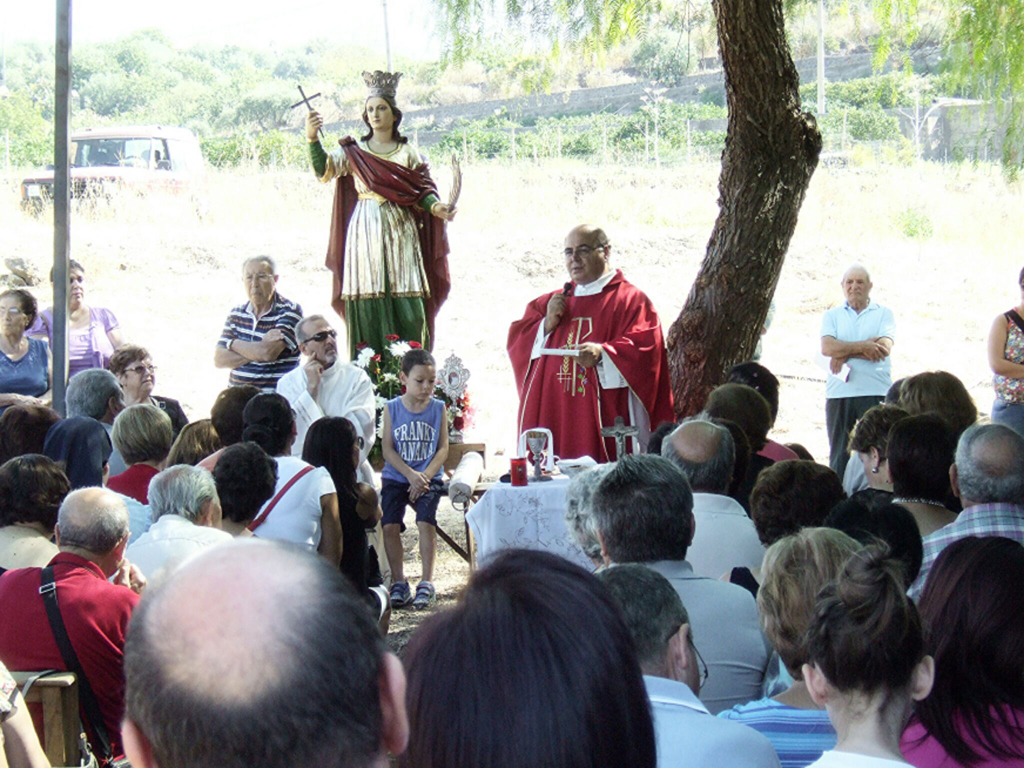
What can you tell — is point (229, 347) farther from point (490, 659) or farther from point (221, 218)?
point (221, 218)

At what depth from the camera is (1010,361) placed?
5949 millimetres

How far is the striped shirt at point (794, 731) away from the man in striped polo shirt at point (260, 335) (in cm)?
460

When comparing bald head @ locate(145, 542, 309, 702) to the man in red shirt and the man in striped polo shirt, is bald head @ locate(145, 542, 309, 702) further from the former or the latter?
the man in striped polo shirt

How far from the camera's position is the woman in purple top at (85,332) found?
21.8 ft

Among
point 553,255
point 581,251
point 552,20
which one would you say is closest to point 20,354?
point 581,251

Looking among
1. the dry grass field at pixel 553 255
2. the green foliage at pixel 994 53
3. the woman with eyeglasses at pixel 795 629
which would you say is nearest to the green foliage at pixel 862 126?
the dry grass field at pixel 553 255

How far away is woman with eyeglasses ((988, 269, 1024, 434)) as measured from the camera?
5.93m

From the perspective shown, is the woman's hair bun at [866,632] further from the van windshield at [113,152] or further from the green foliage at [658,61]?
the van windshield at [113,152]

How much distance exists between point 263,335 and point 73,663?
12.2 ft

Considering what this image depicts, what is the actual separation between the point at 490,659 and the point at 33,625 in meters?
2.11

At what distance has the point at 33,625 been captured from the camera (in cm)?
301

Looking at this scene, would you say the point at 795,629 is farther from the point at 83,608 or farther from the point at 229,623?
the point at 83,608

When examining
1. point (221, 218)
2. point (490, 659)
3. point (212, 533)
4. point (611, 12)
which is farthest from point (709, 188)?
point (490, 659)

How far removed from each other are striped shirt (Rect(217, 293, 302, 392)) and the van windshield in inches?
514
